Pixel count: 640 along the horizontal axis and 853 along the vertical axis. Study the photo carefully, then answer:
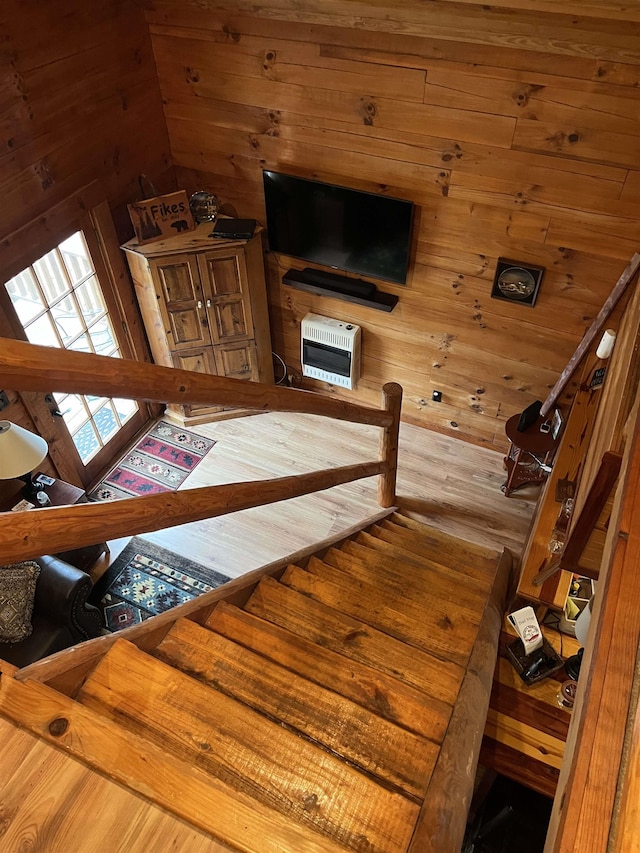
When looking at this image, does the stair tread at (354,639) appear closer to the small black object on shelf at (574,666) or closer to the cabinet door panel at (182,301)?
the small black object on shelf at (574,666)

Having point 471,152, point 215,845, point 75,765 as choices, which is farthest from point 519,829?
point 471,152

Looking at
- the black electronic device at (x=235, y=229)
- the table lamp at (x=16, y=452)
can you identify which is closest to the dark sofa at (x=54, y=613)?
the table lamp at (x=16, y=452)

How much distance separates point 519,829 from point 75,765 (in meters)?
1.94

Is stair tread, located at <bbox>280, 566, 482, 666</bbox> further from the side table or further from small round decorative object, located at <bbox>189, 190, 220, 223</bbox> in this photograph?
small round decorative object, located at <bbox>189, 190, 220, 223</bbox>

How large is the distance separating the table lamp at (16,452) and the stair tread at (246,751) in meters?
1.61

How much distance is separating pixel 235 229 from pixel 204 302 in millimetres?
525

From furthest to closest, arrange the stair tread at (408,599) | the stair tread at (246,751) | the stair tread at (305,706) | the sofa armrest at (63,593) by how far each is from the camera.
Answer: the sofa armrest at (63,593)
the stair tread at (408,599)
the stair tread at (305,706)
the stair tread at (246,751)

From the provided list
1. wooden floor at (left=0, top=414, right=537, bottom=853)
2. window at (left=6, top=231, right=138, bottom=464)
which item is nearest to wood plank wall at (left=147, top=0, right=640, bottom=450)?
wooden floor at (left=0, top=414, right=537, bottom=853)

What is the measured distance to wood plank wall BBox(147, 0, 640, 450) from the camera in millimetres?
2775

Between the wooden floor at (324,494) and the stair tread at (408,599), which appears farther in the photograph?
the wooden floor at (324,494)

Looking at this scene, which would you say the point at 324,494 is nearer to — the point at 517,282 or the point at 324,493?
the point at 324,493

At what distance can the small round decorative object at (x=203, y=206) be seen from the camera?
13.1 ft

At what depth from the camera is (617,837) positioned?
0.84m

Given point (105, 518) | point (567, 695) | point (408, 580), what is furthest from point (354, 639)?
point (105, 518)
